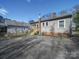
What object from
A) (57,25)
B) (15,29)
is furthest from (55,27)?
(15,29)

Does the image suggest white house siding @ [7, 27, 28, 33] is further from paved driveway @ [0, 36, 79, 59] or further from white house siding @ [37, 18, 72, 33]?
paved driveway @ [0, 36, 79, 59]

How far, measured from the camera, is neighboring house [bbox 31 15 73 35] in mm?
20125

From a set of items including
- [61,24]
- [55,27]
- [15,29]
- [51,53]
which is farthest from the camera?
[15,29]

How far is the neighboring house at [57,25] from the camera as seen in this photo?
2012 cm

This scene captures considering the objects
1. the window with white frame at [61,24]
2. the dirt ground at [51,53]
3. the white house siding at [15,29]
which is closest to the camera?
the dirt ground at [51,53]

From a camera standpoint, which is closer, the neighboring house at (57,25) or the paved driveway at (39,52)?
the paved driveway at (39,52)

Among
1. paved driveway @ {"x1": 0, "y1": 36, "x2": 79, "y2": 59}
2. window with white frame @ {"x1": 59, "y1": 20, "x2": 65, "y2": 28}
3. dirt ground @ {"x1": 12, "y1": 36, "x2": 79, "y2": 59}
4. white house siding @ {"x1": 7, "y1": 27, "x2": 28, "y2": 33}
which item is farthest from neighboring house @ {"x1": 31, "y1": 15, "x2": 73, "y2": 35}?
dirt ground @ {"x1": 12, "y1": 36, "x2": 79, "y2": 59}

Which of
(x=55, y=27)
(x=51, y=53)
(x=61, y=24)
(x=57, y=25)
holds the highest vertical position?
(x=61, y=24)

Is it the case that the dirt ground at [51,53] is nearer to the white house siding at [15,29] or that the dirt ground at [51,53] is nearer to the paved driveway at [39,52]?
the paved driveway at [39,52]

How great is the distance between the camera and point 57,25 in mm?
22438

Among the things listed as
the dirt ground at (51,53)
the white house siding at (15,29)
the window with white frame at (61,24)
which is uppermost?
the window with white frame at (61,24)

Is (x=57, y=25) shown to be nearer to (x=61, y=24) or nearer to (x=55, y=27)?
(x=55, y=27)

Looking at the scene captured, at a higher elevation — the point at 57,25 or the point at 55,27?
the point at 57,25

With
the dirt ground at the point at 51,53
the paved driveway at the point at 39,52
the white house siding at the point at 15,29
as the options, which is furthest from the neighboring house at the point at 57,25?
the dirt ground at the point at 51,53
